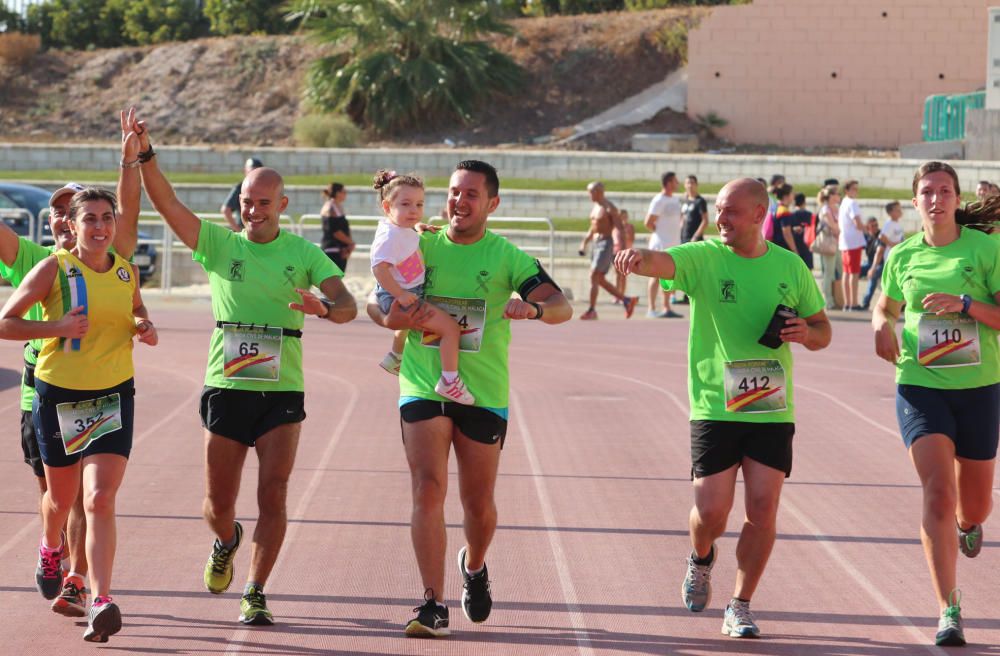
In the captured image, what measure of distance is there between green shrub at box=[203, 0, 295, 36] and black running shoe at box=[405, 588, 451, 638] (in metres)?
41.6

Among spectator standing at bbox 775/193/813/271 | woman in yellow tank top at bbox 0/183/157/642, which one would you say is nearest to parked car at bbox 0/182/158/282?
spectator standing at bbox 775/193/813/271

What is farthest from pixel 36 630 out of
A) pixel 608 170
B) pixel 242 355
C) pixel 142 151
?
pixel 608 170

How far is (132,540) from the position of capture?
27.3ft

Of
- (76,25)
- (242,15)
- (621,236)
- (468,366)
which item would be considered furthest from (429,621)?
(76,25)

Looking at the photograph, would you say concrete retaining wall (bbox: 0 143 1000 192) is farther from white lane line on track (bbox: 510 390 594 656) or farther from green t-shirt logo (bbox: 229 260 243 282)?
green t-shirt logo (bbox: 229 260 243 282)

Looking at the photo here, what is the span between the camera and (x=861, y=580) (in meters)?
7.67

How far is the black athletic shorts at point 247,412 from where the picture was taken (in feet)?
22.2

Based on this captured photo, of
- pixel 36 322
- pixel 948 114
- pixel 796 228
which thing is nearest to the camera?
pixel 36 322

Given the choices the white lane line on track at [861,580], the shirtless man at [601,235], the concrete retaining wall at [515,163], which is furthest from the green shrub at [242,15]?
the white lane line on track at [861,580]

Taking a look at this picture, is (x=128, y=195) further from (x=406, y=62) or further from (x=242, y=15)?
(x=242, y=15)

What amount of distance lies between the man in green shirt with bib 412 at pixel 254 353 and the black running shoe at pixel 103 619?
2.24ft

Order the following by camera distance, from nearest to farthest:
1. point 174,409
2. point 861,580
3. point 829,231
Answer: point 861,580 < point 174,409 < point 829,231

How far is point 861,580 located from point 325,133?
101ft

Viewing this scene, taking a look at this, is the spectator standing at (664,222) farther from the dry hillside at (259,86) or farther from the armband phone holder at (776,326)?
the dry hillside at (259,86)
